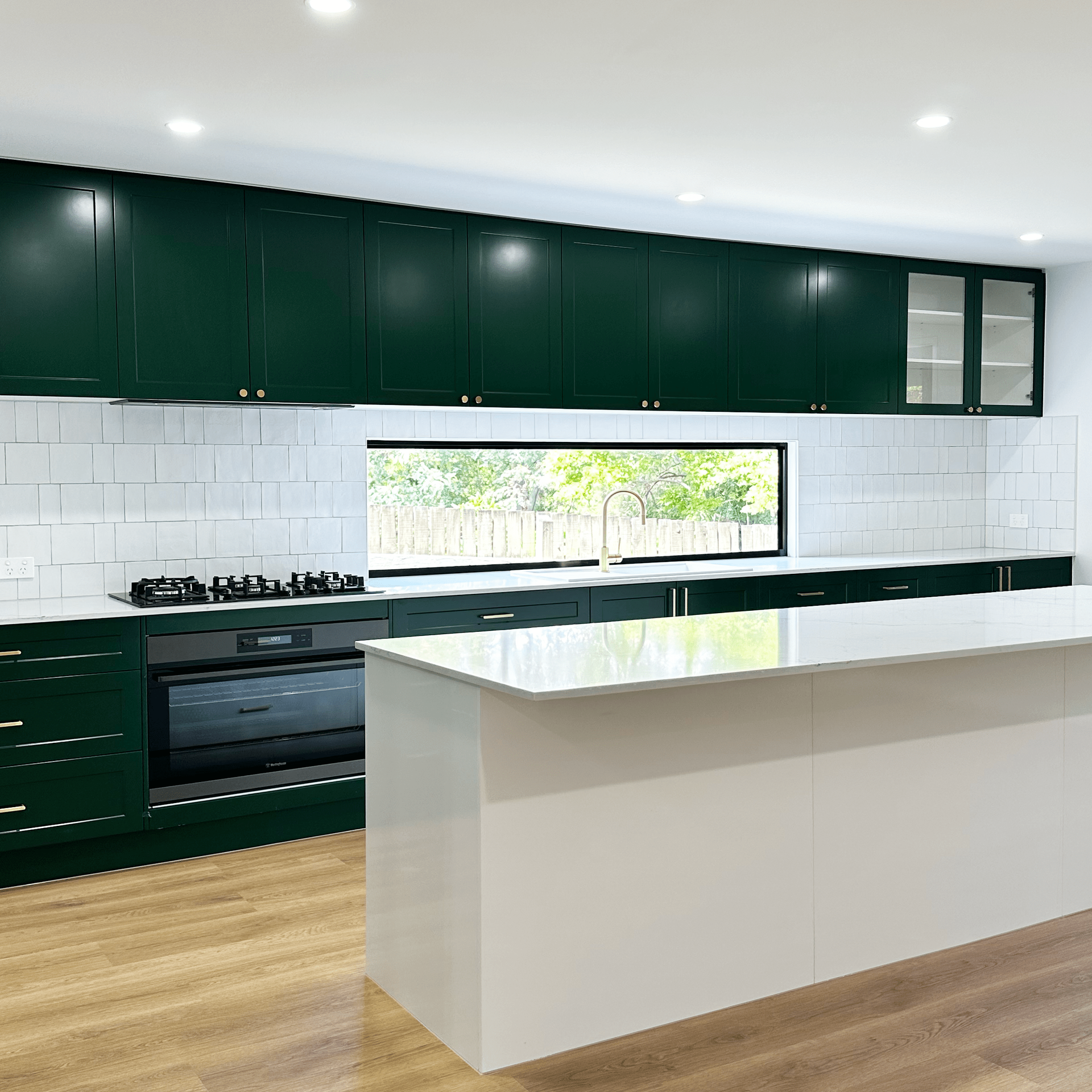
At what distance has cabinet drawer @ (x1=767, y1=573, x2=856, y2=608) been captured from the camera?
17.7ft

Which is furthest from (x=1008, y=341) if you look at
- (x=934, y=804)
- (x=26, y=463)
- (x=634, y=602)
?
(x=26, y=463)

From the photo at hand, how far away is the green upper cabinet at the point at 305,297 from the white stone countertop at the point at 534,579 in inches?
31.8

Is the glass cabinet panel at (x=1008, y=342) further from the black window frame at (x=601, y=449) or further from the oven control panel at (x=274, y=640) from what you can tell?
the oven control panel at (x=274, y=640)

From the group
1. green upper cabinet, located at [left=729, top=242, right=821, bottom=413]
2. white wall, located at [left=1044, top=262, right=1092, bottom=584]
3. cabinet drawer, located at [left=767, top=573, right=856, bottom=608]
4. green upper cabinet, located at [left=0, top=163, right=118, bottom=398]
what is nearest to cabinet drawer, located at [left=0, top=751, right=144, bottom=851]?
green upper cabinet, located at [left=0, top=163, right=118, bottom=398]

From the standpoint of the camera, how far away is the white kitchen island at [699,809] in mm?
2590

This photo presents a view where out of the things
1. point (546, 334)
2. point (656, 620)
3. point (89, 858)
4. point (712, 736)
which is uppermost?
point (546, 334)

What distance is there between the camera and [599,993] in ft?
8.86

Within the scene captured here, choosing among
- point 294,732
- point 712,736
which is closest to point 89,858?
point 294,732

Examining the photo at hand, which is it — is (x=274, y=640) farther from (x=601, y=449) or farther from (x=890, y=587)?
(x=890, y=587)

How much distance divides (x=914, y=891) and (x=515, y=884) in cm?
124

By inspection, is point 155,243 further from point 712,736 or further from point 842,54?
point 712,736

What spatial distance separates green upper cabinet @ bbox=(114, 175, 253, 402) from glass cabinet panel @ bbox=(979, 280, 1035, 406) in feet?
13.1

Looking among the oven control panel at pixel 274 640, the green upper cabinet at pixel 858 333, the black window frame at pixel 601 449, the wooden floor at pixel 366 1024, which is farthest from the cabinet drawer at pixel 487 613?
the green upper cabinet at pixel 858 333

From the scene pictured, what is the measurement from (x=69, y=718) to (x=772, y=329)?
11.8ft
